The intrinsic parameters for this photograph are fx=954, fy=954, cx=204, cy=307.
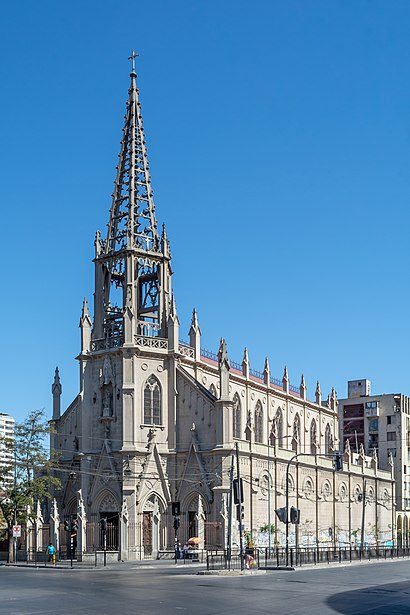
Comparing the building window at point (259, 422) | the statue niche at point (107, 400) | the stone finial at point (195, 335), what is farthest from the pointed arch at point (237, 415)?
the statue niche at point (107, 400)

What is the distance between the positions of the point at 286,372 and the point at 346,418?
134 ft

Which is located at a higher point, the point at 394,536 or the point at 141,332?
the point at 141,332

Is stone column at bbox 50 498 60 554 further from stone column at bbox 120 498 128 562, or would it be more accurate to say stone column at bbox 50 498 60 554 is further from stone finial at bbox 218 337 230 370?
stone finial at bbox 218 337 230 370

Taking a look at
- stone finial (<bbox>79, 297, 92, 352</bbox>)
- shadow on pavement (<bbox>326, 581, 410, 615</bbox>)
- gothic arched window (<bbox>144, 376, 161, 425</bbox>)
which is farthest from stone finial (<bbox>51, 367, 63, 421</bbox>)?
shadow on pavement (<bbox>326, 581, 410, 615</bbox>)

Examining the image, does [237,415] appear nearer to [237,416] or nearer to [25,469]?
[237,416]

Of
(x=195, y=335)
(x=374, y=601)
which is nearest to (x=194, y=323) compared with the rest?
(x=195, y=335)

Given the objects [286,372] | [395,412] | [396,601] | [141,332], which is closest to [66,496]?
[141,332]

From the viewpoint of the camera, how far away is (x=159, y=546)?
246 feet

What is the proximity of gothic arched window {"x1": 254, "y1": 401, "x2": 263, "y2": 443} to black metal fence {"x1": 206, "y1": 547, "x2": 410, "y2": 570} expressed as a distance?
61.9ft

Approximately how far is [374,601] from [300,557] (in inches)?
1164

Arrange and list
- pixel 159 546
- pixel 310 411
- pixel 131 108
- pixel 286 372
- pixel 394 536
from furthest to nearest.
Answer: pixel 394 536
pixel 310 411
pixel 286 372
pixel 131 108
pixel 159 546

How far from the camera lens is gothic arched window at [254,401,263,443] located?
95.2 meters

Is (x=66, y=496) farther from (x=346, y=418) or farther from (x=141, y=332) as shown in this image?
(x=346, y=418)

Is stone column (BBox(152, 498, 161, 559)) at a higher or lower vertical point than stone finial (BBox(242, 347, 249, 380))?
lower
